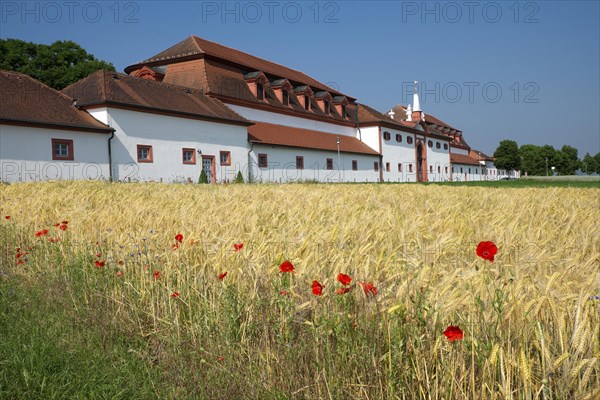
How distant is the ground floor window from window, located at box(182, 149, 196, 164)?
111 inches

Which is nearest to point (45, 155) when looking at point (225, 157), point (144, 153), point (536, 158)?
point (144, 153)

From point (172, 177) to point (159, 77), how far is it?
480 inches

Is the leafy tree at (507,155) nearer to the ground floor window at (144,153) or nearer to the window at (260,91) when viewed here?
the window at (260,91)

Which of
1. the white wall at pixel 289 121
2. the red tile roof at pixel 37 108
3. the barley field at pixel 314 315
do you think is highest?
the white wall at pixel 289 121

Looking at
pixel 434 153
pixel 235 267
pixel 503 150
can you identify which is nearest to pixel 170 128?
pixel 235 267

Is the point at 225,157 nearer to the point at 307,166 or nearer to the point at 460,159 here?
the point at 307,166

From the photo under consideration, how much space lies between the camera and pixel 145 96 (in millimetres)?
30984

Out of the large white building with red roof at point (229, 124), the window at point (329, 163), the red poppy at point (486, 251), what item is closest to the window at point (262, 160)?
the large white building with red roof at point (229, 124)

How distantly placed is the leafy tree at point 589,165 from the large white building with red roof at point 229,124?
5926 inches

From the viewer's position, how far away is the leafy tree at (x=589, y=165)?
594 feet

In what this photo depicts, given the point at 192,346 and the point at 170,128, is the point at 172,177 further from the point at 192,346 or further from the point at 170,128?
the point at 192,346

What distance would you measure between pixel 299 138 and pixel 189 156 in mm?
14053

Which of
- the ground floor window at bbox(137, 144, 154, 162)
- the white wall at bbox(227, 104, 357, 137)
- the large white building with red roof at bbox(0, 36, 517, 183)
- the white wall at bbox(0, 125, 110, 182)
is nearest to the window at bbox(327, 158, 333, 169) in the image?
the large white building with red roof at bbox(0, 36, 517, 183)

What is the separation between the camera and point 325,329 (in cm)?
259
